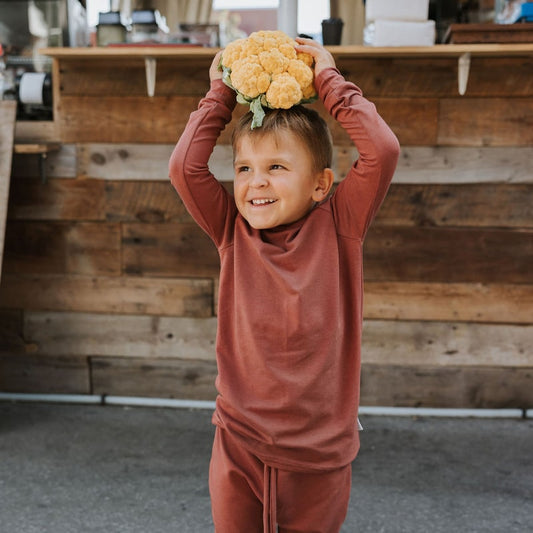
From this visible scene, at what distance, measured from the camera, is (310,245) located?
4.70 feet

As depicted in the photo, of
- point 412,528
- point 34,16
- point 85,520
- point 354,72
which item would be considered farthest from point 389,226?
point 34,16

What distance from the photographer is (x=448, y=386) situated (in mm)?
3107

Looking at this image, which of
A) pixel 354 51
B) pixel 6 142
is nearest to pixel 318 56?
pixel 354 51

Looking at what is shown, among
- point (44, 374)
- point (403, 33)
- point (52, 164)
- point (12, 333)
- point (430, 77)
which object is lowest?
point (44, 374)

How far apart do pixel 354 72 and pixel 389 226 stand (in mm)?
725

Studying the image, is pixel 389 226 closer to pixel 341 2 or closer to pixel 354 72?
pixel 354 72

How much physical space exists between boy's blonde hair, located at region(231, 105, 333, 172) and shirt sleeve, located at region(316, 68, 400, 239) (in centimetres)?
5

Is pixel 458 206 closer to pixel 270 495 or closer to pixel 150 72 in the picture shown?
pixel 150 72

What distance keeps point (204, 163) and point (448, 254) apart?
183 centimetres

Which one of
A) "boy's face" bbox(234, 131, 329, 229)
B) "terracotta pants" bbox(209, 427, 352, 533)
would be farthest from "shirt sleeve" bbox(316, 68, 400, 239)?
"terracotta pants" bbox(209, 427, 352, 533)

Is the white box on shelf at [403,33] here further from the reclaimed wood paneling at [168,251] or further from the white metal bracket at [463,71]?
the reclaimed wood paneling at [168,251]

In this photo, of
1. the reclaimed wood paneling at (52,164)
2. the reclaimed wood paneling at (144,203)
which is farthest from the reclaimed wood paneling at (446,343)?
the reclaimed wood paneling at (52,164)

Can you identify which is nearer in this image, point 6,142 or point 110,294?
point 6,142

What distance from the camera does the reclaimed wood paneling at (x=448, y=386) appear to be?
3084mm
